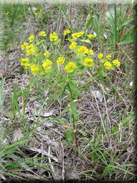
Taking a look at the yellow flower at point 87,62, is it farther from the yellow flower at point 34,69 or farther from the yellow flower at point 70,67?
the yellow flower at point 34,69

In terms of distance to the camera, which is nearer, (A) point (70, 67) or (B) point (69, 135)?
(A) point (70, 67)

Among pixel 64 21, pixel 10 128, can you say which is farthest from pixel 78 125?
pixel 64 21

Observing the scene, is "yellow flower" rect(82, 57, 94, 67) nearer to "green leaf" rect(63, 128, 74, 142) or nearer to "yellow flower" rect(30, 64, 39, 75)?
"yellow flower" rect(30, 64, 39, 75)

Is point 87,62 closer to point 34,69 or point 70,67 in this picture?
point 70,67

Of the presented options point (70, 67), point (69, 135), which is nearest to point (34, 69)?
point (70, 67)

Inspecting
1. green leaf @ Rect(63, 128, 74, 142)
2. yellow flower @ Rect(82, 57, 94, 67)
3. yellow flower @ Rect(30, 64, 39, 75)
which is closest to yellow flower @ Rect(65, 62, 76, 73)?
yellow flower @ Rect(82, 57, 94, 67)

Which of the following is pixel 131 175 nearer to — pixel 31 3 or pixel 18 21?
pixel 18 21

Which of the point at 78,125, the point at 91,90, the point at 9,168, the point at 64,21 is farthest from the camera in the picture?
the point at 64,21

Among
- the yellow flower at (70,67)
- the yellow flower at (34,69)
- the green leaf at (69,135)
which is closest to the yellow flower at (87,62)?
the yellow flower at (70,67)

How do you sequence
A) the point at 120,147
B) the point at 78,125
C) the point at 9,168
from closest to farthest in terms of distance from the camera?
1. the point at 9,168
2. the point at 120,147
3. the point at 78,125

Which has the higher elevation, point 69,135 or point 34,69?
point 34,69

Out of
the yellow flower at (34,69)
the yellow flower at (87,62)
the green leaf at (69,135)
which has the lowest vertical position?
the green leaf at (69,135)
